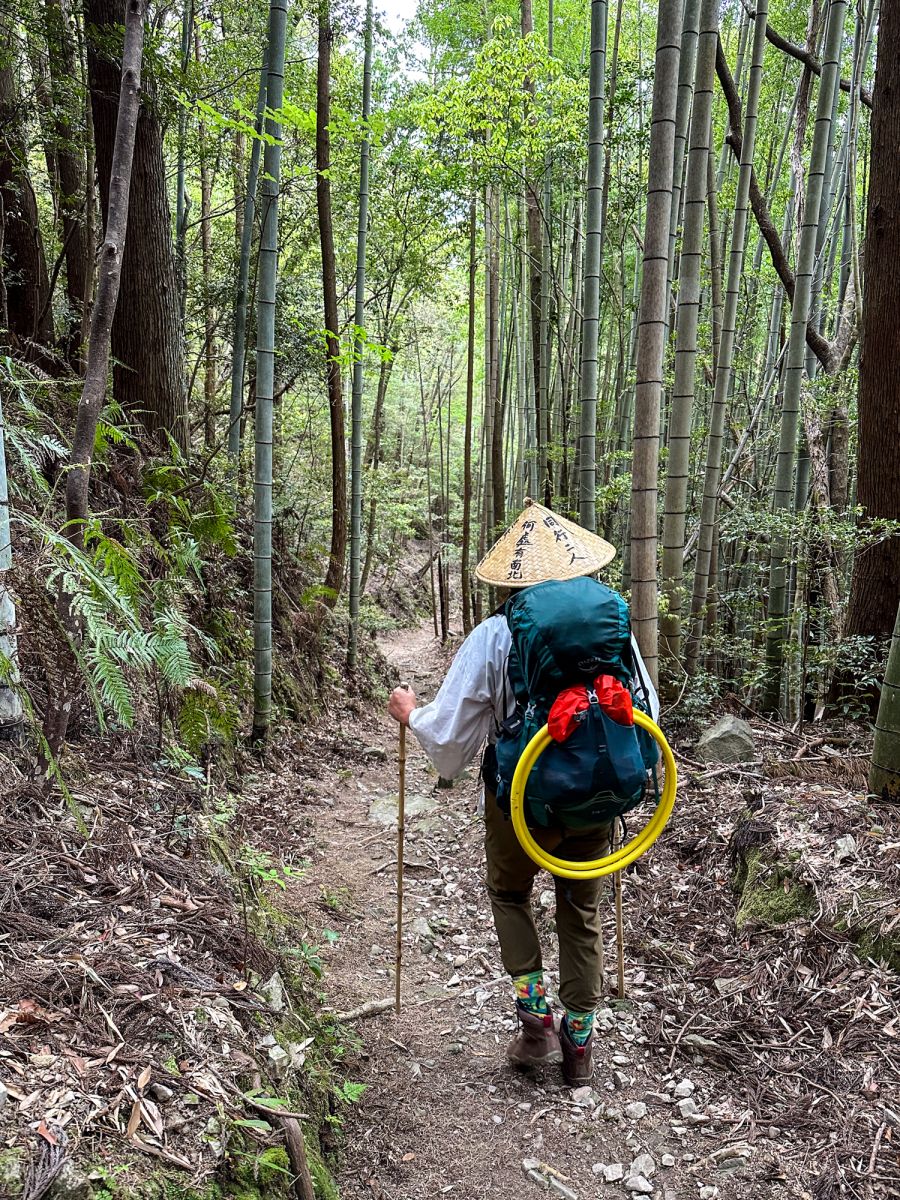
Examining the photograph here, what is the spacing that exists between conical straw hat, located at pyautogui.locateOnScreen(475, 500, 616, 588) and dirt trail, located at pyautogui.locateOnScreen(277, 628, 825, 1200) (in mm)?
1630

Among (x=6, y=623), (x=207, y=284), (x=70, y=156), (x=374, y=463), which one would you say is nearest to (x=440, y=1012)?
(x=6, y=623)

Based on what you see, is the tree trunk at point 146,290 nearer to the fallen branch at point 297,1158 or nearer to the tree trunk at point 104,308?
the tree trunk at point 104,308

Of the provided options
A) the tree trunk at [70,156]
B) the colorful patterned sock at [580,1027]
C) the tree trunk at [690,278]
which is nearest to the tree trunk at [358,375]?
the tree trunk at [70,156]

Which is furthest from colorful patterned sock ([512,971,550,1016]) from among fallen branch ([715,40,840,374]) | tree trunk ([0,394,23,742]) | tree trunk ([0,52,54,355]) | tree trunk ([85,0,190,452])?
tree trunk ([0,52,54,355])

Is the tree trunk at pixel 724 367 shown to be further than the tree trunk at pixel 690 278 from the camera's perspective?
Yes

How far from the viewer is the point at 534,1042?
2480 millimetres

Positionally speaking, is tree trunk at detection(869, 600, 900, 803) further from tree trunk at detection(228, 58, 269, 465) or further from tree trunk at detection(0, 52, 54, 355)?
tree trunk at detection(0, 52, 54, 355)

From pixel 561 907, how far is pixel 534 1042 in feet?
1.59

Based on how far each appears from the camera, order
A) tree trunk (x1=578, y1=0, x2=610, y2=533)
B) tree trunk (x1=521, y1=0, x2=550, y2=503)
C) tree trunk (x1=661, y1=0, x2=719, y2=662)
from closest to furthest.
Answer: tree trunk (x1=661, y1=0, x2=719, y2=662) < tree trunk (x1=578, y1=0, x2=610, y2=533) < tree trunk (x1=521, y1=0, x2=550, y2=503)

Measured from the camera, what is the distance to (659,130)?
3164 mm

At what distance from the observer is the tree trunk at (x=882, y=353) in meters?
4.11

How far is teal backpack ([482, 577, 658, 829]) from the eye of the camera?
2.01 m

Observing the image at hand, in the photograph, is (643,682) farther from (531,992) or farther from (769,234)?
(769,234)

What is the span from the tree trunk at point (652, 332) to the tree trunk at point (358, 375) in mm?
3002
